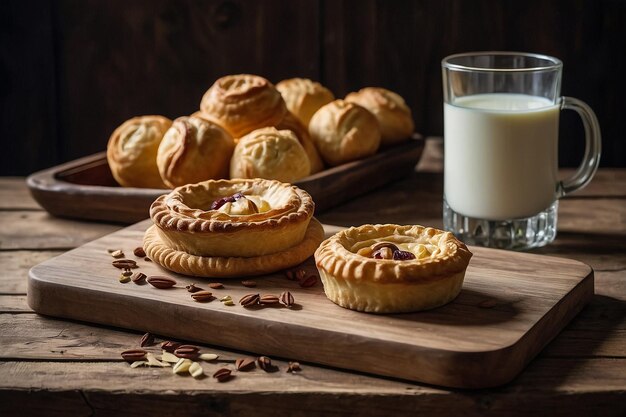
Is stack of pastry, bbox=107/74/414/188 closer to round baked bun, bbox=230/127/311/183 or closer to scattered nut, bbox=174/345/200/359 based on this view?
round baked bun, bbox=230/127/311/183

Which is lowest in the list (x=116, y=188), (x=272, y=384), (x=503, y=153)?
(x=272, y=384)

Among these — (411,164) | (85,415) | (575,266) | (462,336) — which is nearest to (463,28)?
(411,164)

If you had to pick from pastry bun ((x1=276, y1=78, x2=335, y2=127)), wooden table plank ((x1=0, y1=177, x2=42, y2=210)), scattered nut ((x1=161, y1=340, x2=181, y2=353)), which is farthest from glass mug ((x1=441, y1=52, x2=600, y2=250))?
wooden table plank ((x1=0, y1=177, x2=42, y2=210))

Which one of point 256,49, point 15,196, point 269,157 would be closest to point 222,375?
point 269,157

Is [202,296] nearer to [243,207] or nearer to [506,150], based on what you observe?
[243,207]

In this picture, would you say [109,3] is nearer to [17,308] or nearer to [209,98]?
[209,98]

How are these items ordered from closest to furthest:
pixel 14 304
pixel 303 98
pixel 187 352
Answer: pixel 187 352, pixel 14 304, pixel 303 98

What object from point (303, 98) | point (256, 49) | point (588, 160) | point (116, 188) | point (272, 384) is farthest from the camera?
point (256, 49)
